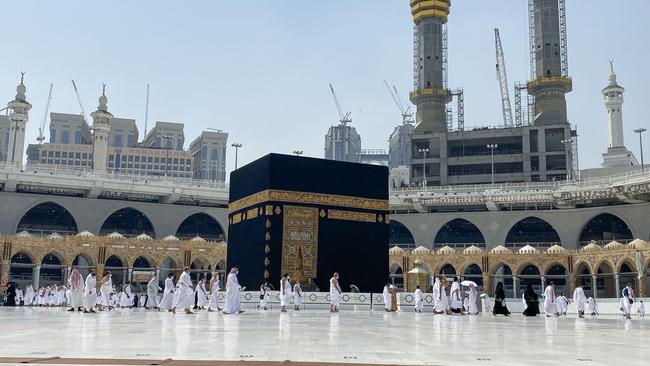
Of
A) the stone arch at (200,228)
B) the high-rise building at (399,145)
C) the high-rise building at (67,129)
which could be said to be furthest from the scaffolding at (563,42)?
the high-rise building at (67,129)

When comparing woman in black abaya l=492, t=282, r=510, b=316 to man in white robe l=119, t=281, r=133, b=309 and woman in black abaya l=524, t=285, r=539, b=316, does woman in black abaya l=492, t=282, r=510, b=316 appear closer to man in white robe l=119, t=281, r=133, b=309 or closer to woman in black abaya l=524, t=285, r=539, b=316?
woman in black abaya l=524, t=285, r=539, b=316

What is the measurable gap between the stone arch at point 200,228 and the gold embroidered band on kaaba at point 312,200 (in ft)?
84.5

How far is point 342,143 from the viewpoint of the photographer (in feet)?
534

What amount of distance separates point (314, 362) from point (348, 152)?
156362 mm

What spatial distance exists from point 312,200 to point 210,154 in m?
130

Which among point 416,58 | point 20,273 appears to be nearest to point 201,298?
point 20,273

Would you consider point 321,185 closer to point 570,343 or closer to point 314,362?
point 570,343

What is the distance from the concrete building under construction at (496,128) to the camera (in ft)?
207

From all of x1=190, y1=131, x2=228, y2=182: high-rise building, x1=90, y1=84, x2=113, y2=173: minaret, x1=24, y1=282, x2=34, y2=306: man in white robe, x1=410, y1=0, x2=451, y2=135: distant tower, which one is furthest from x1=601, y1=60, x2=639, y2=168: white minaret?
x1=190, y1=131, x2=228, y2=182: high-rise building

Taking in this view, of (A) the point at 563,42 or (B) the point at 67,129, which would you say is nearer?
(A) the point at 563,42

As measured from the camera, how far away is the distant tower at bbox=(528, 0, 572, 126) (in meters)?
62.8

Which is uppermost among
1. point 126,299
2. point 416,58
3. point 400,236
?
point 416,58

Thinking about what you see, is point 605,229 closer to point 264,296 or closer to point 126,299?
point 264,296

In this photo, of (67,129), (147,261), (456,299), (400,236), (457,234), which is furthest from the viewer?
(67,129)
